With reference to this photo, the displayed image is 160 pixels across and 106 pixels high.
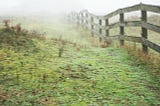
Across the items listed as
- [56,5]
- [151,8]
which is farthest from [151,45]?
[56,5]

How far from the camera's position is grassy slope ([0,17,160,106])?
7.37 meters

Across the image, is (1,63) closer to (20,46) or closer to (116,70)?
(20,46)

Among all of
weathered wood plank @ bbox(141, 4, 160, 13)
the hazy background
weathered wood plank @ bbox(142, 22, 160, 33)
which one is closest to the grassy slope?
weathered wood plank @ bbox(142, 22, 160, 33)

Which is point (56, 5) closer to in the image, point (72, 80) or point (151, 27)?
point (151, 27)

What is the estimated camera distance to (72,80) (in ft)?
28.3

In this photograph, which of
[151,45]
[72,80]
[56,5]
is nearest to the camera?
[72,80]

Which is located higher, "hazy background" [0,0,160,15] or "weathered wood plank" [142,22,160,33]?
"hazy background" [0,0,160,15]

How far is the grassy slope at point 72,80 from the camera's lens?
7.37 meters

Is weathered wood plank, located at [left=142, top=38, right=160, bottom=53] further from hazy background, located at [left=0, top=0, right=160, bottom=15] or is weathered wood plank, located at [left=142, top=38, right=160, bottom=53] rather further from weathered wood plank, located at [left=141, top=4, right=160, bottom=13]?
hazy background, located at [left=0, top=0, right=160, bottom=15]

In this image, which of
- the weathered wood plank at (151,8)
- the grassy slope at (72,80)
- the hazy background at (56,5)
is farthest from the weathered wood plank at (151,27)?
the hazy background at (56,5)

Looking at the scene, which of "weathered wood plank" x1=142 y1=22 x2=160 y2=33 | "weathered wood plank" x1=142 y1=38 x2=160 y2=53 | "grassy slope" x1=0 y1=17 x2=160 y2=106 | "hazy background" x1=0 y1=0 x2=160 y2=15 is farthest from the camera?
"hazy background" x1=0 y1=0 x2=160 y2=15

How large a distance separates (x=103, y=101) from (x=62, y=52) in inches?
189

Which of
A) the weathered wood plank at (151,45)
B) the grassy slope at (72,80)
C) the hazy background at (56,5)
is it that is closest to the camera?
the grassy slope at (72,80)

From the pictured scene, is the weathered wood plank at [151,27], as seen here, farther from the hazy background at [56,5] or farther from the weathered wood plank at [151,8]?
the hazy background at [56,5]
